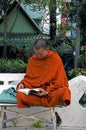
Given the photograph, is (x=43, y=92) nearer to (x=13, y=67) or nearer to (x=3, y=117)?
(x=3, y=117)

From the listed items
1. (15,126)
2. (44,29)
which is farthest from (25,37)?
(15,126)

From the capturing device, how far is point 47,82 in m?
6.55

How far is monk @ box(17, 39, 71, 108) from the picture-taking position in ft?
20.8

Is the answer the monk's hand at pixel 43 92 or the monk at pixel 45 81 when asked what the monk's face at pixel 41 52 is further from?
the monk's hand at pixel 43 92

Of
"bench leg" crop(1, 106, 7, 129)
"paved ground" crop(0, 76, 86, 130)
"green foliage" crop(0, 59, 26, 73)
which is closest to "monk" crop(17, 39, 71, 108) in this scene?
"bench leg" crop(1, 106, 7, 129)

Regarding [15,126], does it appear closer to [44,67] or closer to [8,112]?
[8,112]

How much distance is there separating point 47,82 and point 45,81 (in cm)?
3

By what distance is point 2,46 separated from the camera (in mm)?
9367

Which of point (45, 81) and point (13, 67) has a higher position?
point (45, 81)

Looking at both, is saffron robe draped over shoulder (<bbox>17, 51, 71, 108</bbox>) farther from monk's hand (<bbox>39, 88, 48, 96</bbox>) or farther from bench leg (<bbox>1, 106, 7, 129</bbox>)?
bench leg (<bbox>1, 106, 7, 129</bbox>)

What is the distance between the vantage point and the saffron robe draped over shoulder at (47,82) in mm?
6332

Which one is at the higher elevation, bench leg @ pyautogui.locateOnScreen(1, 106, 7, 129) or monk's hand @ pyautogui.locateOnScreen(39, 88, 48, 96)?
monk's hand @ pyautogui.locateOnScreen(39, 88, 48, 96)

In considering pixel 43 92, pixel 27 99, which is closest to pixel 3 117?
pixel 27 99

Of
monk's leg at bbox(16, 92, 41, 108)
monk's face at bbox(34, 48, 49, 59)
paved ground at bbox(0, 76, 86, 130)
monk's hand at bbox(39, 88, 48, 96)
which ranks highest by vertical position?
monk's face at bbox(34, 48, 49, 59)
